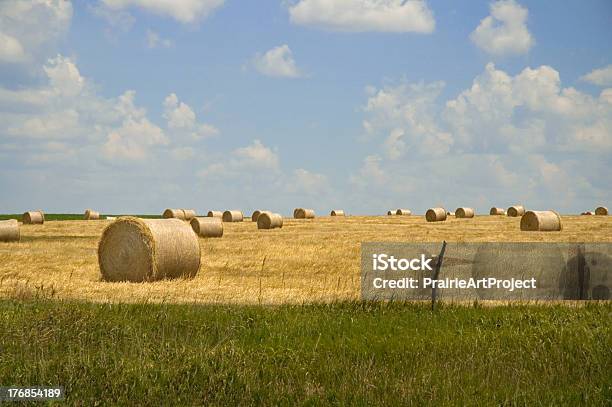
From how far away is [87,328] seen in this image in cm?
1010

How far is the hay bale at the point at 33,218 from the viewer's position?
169ft

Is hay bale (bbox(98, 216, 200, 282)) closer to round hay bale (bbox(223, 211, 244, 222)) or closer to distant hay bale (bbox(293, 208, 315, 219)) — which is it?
round hay bale (bbox(223, 211, 244, 222))

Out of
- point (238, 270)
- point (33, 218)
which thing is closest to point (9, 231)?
point (238, 270)

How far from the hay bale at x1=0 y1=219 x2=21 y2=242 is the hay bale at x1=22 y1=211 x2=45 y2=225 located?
1873 cm

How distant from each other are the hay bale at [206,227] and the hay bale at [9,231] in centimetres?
775

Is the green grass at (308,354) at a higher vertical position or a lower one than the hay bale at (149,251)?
lower

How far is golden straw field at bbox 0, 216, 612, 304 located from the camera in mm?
15289

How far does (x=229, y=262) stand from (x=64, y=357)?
48.9 ft

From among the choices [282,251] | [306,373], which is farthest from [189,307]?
[282,251]

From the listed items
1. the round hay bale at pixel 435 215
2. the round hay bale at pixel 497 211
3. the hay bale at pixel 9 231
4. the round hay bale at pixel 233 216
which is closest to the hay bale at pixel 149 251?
the hay bale at pixel 9 231

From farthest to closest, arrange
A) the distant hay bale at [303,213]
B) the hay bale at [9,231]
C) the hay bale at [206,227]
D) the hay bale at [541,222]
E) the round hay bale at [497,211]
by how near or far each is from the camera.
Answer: the round hay bale at [497,211] → the distant hay bale at [303,213] → the hay bale at [541,222] → the hay bale at [206,227] → the hay bale at [9,231]

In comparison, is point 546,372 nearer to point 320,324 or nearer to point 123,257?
point 320,324

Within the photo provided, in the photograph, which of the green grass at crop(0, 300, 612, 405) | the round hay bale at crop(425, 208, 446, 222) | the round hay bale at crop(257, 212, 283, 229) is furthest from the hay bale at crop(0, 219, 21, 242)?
the round hay bale at crop(425, 208, 446, 222)

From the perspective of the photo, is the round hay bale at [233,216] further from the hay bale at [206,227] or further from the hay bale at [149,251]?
the hay bale at [149,251]
